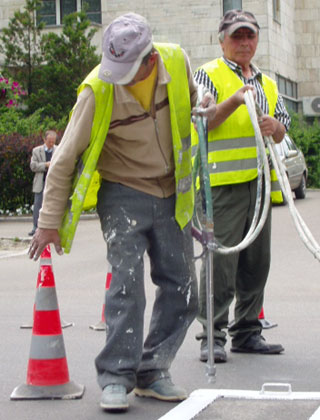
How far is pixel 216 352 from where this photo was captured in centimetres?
630

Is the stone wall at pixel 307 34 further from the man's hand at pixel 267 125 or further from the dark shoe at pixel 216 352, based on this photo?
the man's hand at pixel 267 125

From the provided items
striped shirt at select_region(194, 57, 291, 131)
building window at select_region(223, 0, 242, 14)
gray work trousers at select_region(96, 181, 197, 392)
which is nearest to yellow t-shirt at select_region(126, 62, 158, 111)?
gray work trousers at select_region(96, 181, 197, 392)

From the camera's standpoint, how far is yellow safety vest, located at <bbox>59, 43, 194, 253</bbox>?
16.8 feet

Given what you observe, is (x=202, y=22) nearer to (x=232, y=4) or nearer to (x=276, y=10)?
(x=232, y=4)

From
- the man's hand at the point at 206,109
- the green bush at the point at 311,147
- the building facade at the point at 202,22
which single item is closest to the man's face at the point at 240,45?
the man's hand at the point at 206,109

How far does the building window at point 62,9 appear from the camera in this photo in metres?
35.8

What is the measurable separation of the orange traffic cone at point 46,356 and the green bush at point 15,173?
18.0 metres

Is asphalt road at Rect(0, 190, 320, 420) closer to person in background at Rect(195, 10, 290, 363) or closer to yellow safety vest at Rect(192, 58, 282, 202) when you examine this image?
person in background at Rect(195, 10, 290, 363)

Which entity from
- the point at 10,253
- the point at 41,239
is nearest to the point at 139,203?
the point at 41,239

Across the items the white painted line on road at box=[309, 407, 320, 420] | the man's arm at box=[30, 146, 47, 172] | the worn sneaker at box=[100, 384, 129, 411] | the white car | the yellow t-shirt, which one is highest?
the yellow t-shirt

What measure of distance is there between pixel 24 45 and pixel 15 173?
9192mm

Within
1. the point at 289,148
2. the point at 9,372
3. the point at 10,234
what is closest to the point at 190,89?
the point at 9,372

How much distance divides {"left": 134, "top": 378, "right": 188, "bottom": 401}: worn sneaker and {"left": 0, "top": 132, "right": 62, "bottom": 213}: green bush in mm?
18408

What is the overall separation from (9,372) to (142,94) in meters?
2.07
